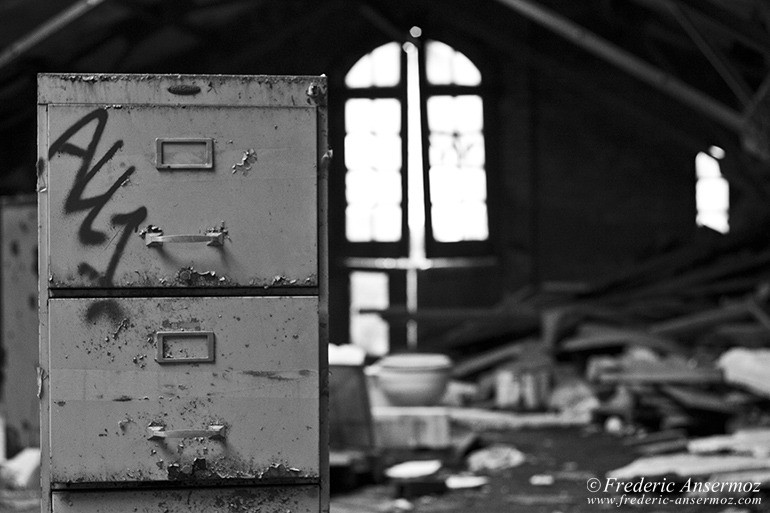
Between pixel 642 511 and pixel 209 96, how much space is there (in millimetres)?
3885

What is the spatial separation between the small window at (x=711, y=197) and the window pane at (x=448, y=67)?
269 centimetres

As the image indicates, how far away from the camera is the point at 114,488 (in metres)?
2.47

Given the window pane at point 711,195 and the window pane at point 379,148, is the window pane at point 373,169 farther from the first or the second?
the window pane at point 711,195

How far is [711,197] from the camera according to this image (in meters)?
12.9

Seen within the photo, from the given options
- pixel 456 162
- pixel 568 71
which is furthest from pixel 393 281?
pixel 568 71

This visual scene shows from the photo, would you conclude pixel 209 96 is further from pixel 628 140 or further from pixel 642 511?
pixel 628 140

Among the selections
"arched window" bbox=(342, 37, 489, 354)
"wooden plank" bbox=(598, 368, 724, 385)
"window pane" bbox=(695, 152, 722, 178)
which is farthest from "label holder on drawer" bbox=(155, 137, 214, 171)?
"window pane" bbox=(695, 152, 722, 178)

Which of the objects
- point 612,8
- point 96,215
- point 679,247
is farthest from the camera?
point 679,247

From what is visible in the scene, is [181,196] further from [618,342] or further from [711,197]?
[711,197]

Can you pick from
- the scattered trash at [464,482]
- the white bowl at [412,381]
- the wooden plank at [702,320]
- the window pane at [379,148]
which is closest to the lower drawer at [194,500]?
the scattered trash at [464,482]

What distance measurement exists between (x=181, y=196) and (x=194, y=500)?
0.65 m

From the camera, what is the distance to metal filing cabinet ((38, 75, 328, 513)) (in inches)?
95.7

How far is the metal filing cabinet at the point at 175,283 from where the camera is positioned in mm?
2432

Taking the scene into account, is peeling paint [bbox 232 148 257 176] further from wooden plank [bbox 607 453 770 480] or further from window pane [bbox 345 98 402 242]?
window pane [bbox 345 98 402 242]
